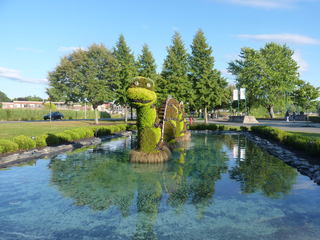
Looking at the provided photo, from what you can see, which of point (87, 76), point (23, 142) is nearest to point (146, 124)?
point (23, 142)

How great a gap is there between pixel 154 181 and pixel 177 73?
35894 millimetres

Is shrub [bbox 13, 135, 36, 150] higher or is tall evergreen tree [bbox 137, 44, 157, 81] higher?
tall evergreen tree [bbox 137, 44, 157, 81]

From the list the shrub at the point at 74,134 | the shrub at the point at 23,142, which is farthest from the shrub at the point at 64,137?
the shrub at the point at 23,142

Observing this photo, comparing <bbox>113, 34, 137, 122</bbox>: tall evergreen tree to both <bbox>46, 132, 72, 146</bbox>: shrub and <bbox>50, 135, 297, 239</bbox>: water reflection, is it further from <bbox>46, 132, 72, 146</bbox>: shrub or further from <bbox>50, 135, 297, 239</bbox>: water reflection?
<bbox>50, 135, 297, 239</bbox>: water reflection

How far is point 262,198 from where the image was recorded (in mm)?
7164

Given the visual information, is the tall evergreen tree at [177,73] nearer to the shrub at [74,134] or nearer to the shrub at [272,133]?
the shrub at [272,133]

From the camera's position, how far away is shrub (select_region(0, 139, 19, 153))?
42.7 feet

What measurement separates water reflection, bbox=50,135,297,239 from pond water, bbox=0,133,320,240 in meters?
0.03

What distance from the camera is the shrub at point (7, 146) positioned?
42.7 ft

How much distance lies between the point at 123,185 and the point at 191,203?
2.68 metres

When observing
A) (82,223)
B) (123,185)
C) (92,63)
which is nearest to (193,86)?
(92,63)

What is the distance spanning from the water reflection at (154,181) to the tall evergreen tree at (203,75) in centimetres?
3030

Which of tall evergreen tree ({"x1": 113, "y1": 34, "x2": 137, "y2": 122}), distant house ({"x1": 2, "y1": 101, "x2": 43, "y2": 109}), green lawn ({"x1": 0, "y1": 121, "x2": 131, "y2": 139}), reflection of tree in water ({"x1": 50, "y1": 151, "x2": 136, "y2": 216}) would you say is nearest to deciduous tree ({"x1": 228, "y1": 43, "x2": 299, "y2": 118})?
tall evergreen tree ({"x1": 113, "y1": 34, "x2": 137, "y2": 122})

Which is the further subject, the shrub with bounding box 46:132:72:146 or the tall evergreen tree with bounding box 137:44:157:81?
the tall evergreen tree with bounding box 137:44:157:81
